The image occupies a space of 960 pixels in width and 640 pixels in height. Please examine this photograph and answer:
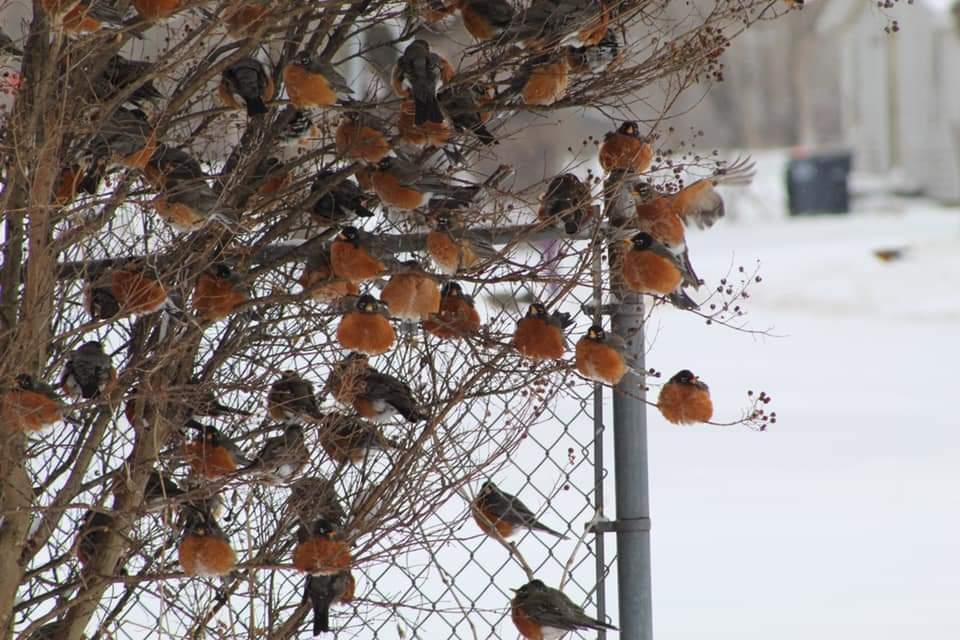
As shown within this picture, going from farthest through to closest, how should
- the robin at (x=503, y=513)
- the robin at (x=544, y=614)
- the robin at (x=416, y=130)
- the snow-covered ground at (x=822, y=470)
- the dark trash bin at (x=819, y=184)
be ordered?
the dark trash bin at (x=819, y=184) < the snow-covered ground at (x=822, y=470) < the robin at (x=503, y=513) < the robin at (x=544, y=614) < the robin at (x=416, y=130)

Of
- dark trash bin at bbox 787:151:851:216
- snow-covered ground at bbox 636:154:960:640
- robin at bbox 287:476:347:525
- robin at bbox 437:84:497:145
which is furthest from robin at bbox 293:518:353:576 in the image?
dark trash bin at bbox 787:151:851:216

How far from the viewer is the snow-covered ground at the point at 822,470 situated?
19.0 ft

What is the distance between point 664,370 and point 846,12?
1960cm

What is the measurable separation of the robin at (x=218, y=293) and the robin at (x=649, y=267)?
0.83 metres

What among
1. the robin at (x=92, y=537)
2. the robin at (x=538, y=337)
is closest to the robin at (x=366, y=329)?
the robin at (x=538, y=337)

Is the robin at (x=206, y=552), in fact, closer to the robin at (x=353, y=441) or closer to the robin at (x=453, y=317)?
the robin at (x=353, y=441)

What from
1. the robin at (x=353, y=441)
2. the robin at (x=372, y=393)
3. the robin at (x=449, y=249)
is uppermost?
the robin at (x=449, y=249)

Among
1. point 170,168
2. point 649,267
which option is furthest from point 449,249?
point 170,168

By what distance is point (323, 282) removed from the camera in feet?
8.93

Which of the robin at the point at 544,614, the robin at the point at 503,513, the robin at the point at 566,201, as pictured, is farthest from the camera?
the robin at the point at 503,513

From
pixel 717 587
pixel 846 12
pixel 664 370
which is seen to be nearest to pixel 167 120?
pixel 717 587

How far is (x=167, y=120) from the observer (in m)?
2.63

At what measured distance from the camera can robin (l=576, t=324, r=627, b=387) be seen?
2.84 m

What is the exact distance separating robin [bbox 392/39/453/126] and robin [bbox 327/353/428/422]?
548 millimetres
